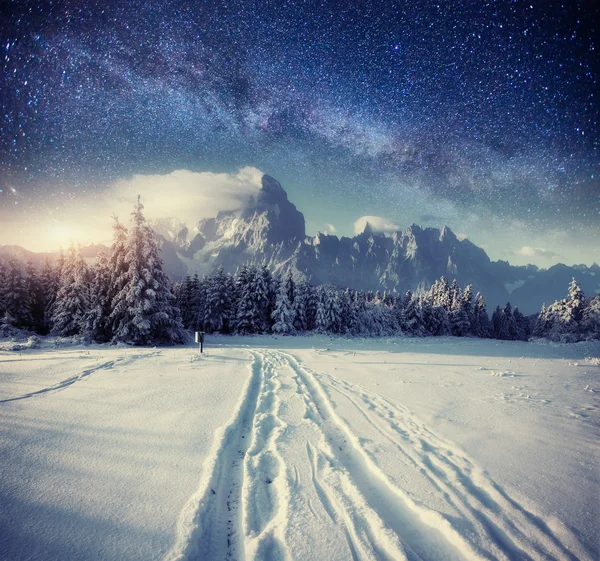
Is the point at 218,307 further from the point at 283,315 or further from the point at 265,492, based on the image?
the point at 265,492

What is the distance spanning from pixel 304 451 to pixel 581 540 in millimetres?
3160

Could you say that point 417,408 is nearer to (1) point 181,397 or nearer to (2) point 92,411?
(1) point 181,397

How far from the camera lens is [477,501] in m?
3.06

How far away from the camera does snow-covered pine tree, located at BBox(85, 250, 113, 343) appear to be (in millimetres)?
18453

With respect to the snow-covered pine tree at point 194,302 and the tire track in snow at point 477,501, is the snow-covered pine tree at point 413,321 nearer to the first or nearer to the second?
the snow-covered pine tree at point 194,302

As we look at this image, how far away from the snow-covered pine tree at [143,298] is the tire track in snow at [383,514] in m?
17.2

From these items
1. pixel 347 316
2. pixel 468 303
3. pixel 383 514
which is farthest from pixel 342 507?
pixel 468 303

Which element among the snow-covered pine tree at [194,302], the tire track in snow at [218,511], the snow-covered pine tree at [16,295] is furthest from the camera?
the snow-covered pine tree at [194,302]

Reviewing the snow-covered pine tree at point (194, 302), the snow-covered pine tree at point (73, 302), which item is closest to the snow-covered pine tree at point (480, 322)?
the snow-covered pine tree at point (194, 302)

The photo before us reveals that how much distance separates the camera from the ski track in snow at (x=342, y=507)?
95.7 inches

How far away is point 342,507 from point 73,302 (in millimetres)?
30088

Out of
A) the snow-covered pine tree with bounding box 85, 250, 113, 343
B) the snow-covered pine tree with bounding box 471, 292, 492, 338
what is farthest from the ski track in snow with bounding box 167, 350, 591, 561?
the snow-covered pine tree with bounding box 471, 292, 492, 338

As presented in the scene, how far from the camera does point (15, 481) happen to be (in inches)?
115

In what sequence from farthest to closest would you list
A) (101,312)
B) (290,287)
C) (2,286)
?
(290,287), (2,286), (101,312)
